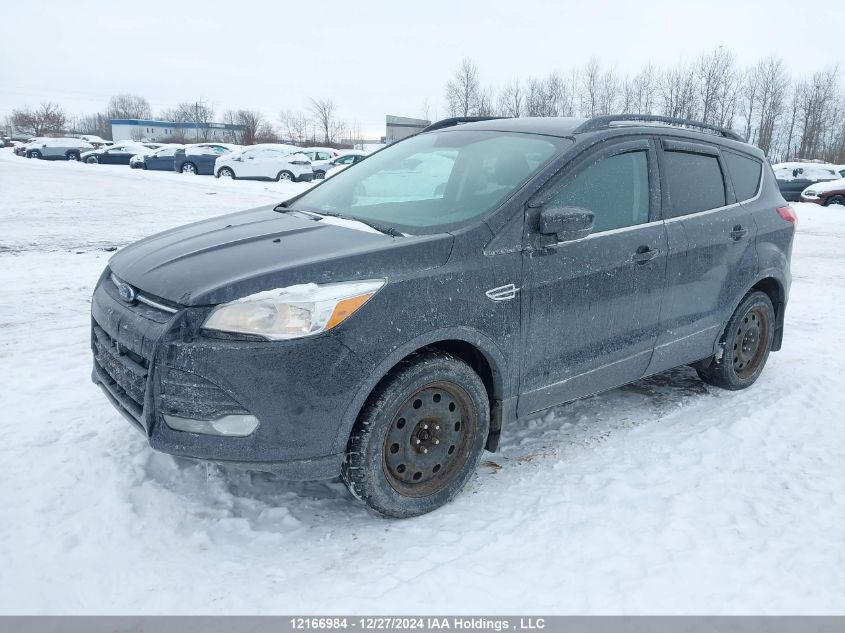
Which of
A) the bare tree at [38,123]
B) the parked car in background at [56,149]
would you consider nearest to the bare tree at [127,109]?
the bare tree at [38,123]

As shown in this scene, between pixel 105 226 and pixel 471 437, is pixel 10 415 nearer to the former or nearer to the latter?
pixel 471 437

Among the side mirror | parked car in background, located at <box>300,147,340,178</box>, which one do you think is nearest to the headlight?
the side mirror

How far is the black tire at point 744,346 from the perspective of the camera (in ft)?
15.3

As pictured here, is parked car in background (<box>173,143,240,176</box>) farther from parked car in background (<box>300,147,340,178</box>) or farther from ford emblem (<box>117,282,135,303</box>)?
ford emblem (<box>117,282,135,303</box>)

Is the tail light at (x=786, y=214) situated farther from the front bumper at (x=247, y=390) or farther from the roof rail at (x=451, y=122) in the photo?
the front bumper at (x=247, y=390)

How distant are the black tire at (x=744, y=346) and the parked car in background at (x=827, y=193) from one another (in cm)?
1821

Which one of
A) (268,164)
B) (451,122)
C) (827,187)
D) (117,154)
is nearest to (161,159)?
(117,154)

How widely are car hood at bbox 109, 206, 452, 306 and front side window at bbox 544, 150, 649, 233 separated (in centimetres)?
89

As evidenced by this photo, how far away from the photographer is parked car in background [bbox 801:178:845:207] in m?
19.9

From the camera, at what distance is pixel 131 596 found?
8.43 ft

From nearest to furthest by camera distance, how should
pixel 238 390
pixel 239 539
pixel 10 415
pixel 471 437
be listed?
pixel 238 390 < pixel 239 539 < pixel 471 437 < pixel 10 415

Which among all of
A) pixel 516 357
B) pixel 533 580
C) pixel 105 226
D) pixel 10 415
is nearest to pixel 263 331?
pixel 516 357

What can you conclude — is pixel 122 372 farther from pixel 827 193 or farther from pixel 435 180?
pixel 827 193
